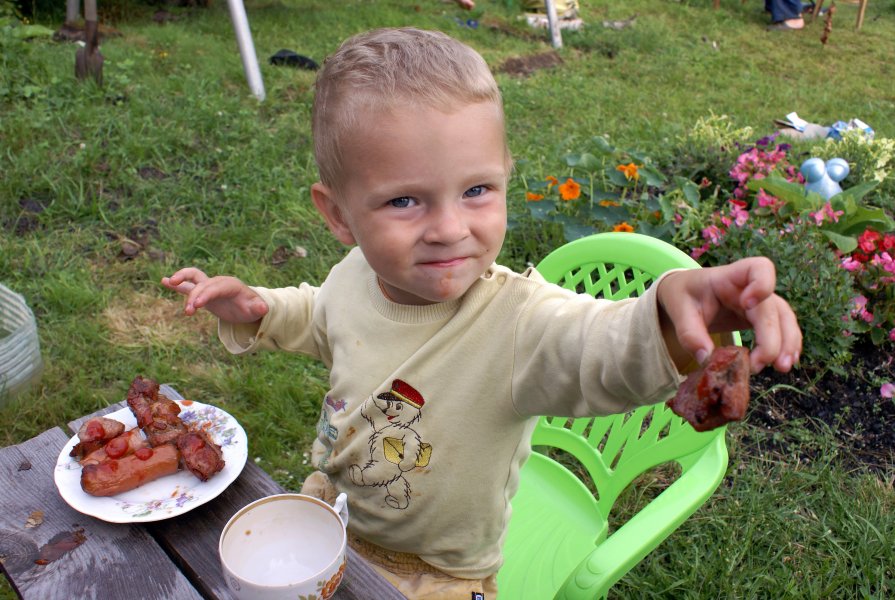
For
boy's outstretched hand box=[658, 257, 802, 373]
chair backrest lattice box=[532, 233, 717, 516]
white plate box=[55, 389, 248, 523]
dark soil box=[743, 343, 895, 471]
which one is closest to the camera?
boy's outstretched hand box=[658, 257, 802, 373]

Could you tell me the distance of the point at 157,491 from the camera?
4.71ft

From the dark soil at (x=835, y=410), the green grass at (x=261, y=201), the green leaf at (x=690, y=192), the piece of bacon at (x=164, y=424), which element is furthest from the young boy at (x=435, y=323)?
the green leaf at (x=690, y=192)

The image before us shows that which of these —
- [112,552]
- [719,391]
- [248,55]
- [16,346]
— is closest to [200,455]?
[112,552]

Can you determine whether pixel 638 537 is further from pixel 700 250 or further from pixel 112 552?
pixel 700 250

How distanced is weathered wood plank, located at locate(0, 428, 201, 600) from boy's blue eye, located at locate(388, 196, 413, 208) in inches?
29.0

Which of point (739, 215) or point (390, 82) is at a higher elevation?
point (390, 82)

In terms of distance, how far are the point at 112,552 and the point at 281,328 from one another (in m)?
0.61

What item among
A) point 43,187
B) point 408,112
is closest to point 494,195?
point 408,112

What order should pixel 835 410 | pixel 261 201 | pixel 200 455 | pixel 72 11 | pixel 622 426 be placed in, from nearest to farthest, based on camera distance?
1. pixel 200 455
2. pixel 622 426
3. pixel 835 410
4. pixel 261 201
5. pixel 72 11

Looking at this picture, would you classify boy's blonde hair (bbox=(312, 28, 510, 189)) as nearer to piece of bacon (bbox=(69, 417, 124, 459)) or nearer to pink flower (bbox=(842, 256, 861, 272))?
piece of bacon (bbox=(69, 417, 124, 459))

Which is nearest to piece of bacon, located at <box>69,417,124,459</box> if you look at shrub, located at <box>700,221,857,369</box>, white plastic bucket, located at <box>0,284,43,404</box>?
white plastic bucket, located at <box>0,284,43,404</box>

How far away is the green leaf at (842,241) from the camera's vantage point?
119 inches

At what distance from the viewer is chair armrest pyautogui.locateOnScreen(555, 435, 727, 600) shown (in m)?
1.31

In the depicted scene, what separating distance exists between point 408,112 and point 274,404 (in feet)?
6.31
